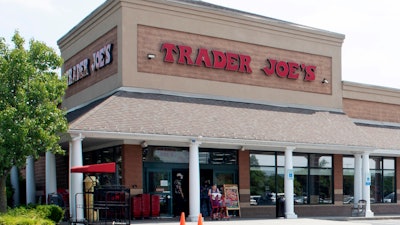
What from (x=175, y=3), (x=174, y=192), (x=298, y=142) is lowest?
(x=174, y=192)

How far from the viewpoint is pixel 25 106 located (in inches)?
785

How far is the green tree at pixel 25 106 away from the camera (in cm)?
1969

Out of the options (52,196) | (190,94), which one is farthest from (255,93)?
(52,196)

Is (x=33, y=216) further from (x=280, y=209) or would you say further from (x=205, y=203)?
(x=280, y=209)

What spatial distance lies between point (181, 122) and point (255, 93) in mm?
Result: 6031

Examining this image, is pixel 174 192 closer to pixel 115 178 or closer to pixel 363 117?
pixel 115 178

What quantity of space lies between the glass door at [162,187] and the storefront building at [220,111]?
0.14 feet

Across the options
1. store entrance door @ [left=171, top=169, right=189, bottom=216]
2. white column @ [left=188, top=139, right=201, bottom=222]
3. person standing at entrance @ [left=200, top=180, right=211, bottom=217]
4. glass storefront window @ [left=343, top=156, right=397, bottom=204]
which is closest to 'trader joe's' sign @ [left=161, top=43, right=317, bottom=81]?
white column @ [left=188, top=139, right=201, bottom=222]

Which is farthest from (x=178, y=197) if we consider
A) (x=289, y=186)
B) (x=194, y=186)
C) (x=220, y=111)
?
(x=289, y=186)

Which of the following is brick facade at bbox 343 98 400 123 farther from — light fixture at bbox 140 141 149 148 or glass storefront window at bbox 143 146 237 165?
light fixture at bbox 140 141 149 148

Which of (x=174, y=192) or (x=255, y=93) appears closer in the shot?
(x=174, y=192)

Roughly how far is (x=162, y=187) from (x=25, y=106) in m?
7.47

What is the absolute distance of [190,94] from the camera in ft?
87.6

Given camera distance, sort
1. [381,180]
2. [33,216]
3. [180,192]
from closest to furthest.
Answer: [33,216]
[180,192]
[381,180]
